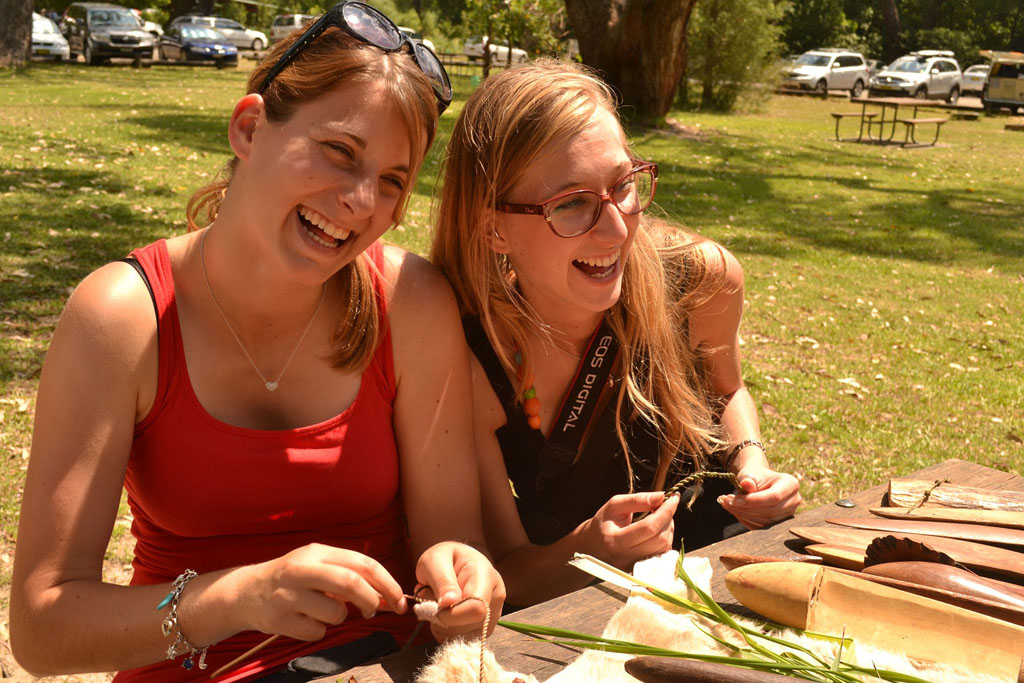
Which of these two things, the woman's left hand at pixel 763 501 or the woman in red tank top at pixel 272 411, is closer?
the woman in red tank top at pixel 272 411

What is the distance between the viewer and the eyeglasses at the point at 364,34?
1875mm

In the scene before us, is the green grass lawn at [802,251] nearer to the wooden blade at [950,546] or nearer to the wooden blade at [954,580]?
→ the wooden blade at [950,546]

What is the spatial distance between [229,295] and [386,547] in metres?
0.64

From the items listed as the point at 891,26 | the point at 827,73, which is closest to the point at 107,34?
the point at 827,73

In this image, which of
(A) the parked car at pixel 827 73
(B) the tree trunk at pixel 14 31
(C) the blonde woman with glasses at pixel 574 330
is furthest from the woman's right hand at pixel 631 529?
(A) the parked car at pixel 827 73

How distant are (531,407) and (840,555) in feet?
2.55

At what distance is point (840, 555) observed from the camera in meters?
1.76

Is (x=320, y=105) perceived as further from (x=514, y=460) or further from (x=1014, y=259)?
(x=1014, y=259)

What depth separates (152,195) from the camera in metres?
9.94

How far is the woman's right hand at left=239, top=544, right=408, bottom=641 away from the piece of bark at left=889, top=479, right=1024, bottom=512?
45.3 inches

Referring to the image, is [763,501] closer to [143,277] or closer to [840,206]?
[143,277]

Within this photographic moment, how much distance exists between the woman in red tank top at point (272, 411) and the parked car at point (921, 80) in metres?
33.9

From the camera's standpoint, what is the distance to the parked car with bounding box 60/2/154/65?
2722 cm

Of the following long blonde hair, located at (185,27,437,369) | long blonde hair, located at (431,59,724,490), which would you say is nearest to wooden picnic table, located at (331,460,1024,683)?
long blonde hair, located at (431,59,724,490)
